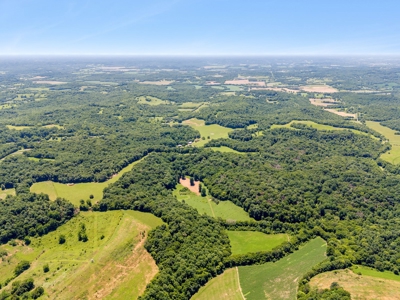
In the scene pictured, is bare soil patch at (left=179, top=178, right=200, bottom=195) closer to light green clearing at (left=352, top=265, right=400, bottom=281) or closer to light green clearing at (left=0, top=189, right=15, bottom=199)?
light green clearing at (left=352, top=265, right=400, bottom=281)

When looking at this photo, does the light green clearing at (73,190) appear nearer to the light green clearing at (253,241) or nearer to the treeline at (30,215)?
the treeline at (30,215)

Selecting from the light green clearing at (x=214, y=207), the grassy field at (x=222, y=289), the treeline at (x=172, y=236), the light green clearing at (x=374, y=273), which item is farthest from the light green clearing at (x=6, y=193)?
the light green clearing at (x=374, y=273)

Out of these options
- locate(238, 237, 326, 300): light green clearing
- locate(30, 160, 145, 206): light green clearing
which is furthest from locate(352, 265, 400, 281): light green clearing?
locate(30, 160, 145, 206): light green clearing

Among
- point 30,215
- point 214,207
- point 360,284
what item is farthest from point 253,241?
point 30,215

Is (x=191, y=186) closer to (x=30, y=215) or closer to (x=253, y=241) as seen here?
(x=253, y=241)

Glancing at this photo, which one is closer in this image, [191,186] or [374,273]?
[374,273]

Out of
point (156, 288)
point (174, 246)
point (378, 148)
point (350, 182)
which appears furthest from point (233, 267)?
point (378, 148)
